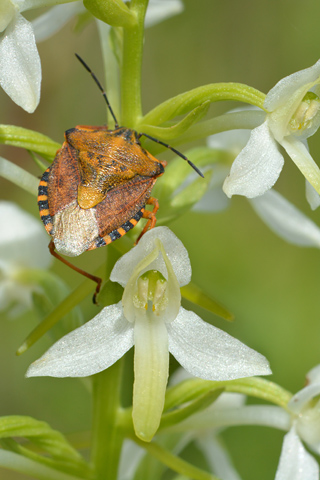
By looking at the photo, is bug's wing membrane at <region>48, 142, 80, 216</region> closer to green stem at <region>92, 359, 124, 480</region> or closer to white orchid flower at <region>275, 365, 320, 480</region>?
green stem at <region>92, 359, 124, 480</region>

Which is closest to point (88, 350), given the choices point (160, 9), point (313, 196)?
point (313, 196)

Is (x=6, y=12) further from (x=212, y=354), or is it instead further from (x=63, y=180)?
(x=212, y=354)

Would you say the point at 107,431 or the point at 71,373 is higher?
the point at 71,373

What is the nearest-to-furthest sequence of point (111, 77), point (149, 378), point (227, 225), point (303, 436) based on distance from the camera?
point (149, 378) < point (303, 436) < point (111, 77) < point (227, 225)

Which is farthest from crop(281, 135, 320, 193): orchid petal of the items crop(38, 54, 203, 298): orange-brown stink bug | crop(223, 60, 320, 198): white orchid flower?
crop(38, 54, 203, 298): orange-brown stink bug

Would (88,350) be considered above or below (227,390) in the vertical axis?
above

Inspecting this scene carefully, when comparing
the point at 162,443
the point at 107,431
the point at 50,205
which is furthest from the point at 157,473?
the point at 50,205

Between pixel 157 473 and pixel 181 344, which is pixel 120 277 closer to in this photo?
pixel 181 344

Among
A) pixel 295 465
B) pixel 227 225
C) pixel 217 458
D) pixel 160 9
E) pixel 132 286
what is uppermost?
pixel 160 9
